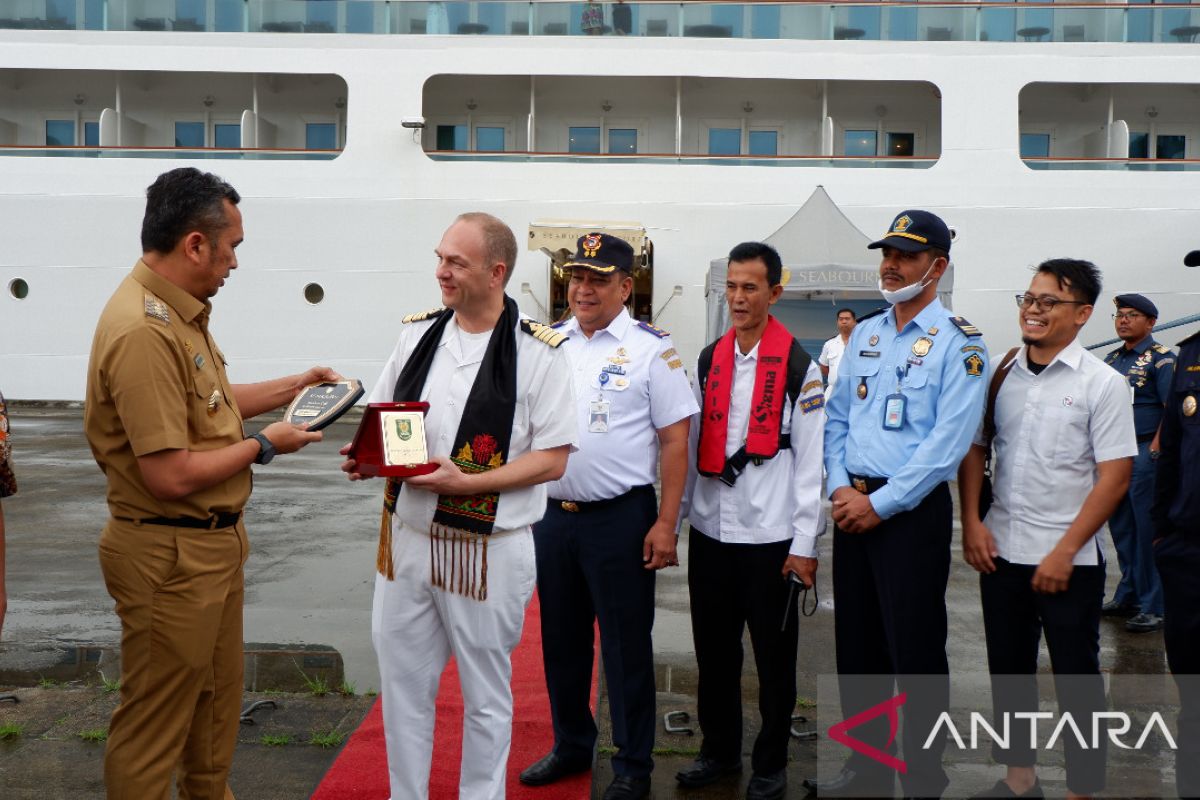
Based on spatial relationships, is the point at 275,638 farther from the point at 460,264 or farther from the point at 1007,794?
the point at 1007,794

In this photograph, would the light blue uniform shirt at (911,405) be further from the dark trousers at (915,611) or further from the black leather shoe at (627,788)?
the black leather shoe at (627,788)

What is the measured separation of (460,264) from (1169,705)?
141 inches

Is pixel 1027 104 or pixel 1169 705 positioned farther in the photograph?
pixel 1027 104

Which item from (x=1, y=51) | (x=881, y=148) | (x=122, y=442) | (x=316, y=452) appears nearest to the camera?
(x=122, y=442)

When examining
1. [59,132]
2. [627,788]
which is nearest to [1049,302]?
[627,788]

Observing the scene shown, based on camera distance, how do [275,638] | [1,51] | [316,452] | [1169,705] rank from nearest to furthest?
[1169,705], [275,638], [316,452], [1,51]

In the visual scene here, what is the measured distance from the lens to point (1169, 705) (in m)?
4.40

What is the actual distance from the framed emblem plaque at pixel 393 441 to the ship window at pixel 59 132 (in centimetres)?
1682

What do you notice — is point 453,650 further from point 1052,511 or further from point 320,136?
point 320,136

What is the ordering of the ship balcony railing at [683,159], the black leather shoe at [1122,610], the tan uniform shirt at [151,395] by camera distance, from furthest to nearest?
the ship balcony railing at [683,159] → the black leather shoe at [1122,610] → the tan uniform shirt at [151,395]

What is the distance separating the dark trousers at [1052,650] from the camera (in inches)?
125

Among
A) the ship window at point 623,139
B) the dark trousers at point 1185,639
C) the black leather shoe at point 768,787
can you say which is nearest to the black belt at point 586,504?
the black leather shoe at point 768,787

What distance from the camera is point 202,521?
8.76 ft

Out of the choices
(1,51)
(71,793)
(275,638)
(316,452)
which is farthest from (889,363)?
(1,51)
